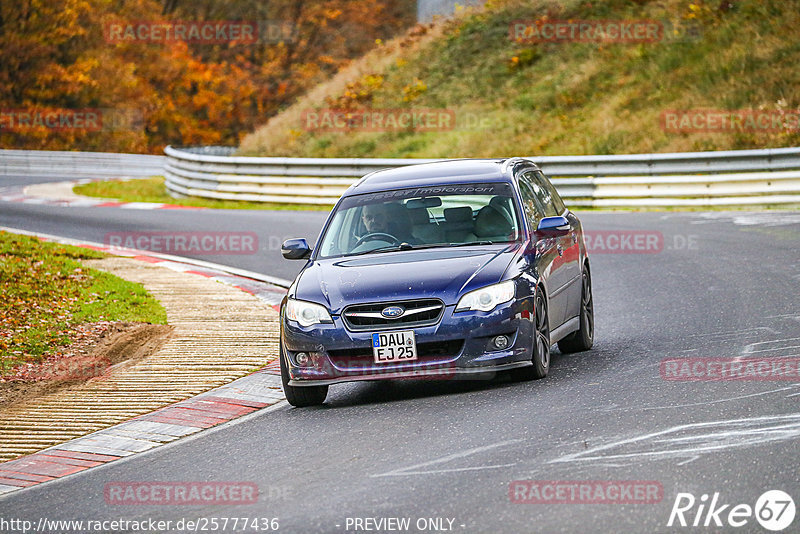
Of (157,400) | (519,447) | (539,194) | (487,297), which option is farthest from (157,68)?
(519,447)

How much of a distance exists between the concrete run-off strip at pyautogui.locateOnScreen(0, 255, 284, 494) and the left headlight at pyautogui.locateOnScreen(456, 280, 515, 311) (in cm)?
179

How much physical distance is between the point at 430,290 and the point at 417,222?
4.39 ft

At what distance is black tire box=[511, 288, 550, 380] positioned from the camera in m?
9.01

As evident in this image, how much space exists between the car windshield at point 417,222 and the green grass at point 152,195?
17056 mm

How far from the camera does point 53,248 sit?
19375 mm

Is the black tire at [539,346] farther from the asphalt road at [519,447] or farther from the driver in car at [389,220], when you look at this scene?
the driver in car at [389,220]

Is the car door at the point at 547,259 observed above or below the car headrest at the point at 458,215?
below

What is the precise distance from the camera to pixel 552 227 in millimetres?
9734

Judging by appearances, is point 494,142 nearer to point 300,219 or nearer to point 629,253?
point 300,219

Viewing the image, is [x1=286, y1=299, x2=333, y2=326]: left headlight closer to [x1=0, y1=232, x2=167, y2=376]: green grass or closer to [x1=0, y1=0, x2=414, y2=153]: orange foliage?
[x1=0, y1=232, x2=167, y2=376]: green grass

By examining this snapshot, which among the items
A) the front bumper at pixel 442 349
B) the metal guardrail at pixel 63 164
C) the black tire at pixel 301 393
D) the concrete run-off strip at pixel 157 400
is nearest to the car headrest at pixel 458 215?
the front bumper at pixel 442 349

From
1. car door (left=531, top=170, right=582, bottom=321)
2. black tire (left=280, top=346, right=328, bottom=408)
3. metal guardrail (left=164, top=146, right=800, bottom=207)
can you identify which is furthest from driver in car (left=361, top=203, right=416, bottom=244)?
metal guardrail (left=164, top=146, right=800, bottom=207)

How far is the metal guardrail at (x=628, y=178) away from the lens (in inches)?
889

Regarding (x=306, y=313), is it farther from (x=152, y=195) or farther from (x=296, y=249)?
(x=152, y=195)
